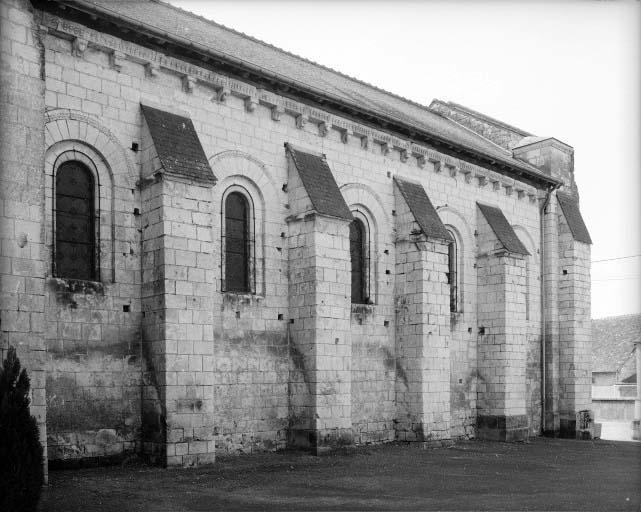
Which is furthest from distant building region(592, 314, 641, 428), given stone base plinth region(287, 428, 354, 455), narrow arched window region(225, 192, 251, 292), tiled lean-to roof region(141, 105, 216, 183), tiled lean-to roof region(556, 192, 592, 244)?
tiled lean-to roof region(141, 105, 216, 183)

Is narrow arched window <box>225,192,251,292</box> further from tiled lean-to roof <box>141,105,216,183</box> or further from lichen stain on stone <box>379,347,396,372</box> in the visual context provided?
lichen stain on stone <box>379,347,396,372</box>

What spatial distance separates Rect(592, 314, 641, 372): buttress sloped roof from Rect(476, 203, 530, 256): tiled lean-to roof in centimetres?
2659

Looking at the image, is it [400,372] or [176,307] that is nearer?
[176,307]

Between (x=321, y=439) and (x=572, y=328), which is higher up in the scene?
(x=572, y=328)

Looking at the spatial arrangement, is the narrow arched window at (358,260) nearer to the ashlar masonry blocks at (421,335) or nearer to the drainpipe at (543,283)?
the ashlar masonry blocks at (421,335)

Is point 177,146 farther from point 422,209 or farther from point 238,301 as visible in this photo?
point 422,209

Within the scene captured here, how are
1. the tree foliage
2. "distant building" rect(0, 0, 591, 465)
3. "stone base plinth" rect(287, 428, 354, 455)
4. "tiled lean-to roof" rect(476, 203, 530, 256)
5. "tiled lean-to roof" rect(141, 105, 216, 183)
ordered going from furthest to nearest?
"tiled lean-to roof" rect(476, 203, 530, 256) < "stone base plinth" rect(287, 428, 354, 455) < "tiled lean-to roof" rect(141, 105, 216, 183) < "distant building" rect(0, 0, 591, 465) < the tree foliage

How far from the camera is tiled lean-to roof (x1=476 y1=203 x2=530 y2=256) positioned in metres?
20.5

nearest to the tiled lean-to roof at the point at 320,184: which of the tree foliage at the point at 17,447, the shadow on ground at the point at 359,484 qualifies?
the shadow on ground at the point at 359,484

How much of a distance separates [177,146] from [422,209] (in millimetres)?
7251

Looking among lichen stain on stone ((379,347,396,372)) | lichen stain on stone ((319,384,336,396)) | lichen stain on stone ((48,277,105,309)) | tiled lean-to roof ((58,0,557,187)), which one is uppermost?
tiled lean-to roof ((58,0,557,187))

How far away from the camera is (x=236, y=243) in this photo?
15.1 meters

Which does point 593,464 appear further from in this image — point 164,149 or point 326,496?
point 164,149

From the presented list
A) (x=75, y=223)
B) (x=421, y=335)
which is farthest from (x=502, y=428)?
(x=75, y=223)
